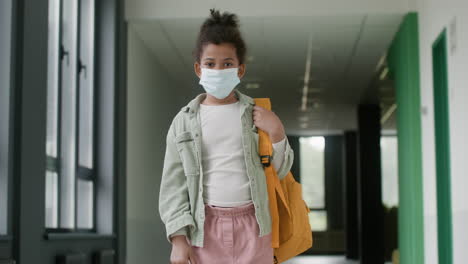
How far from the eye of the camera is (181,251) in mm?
1892

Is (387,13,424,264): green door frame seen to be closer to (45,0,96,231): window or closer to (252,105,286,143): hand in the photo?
(45,0,96,231): window

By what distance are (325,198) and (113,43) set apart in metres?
12.1

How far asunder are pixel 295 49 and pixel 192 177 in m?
5.56

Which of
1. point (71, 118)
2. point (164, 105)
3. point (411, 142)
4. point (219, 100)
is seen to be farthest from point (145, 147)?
point (219, 100)

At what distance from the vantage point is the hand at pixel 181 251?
1879mm

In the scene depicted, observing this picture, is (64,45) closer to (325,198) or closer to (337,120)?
(337,120)

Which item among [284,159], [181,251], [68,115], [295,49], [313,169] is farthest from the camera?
[313,169]

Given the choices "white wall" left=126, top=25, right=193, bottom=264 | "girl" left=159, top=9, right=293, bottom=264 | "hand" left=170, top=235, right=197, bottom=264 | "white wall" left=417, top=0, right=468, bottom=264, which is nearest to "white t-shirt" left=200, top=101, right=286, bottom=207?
"girl" left=159, top=9, right=293, bottom=264

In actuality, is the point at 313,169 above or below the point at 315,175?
above

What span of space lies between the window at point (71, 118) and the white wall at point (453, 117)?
2.32 metres

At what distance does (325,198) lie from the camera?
1730cm

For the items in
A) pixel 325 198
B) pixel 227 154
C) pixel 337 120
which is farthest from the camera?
pixel 325 198

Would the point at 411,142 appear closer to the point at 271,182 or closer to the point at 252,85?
the point at 252,85

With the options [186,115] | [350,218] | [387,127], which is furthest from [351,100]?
[186,115]
